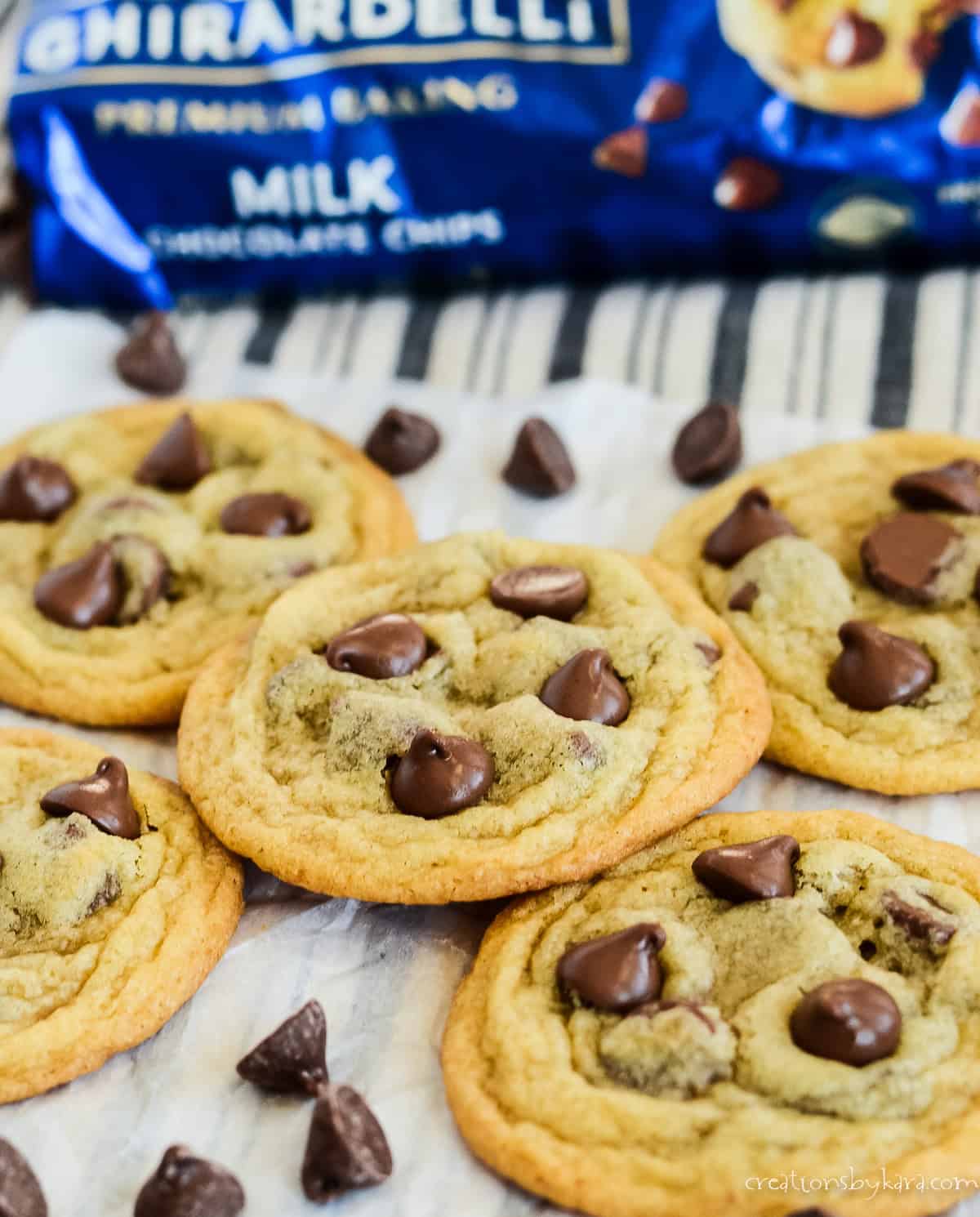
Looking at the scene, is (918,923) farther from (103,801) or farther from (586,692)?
(103,801)

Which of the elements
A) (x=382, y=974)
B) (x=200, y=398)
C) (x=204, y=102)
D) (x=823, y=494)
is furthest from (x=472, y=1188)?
(x=204, y=102)

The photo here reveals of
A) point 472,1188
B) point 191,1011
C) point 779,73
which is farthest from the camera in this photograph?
point 779,73

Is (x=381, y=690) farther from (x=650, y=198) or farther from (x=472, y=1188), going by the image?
(x=650, y=198)

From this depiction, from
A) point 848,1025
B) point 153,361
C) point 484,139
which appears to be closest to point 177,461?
point 153,361

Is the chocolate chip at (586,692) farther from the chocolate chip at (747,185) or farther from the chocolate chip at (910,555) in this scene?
the chocolate chip at (747,185)

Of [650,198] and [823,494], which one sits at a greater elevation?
[650,198]

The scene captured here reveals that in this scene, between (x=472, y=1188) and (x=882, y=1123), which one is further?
(x=472, y=1188)

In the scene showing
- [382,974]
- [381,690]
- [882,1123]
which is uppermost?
[381,690]
